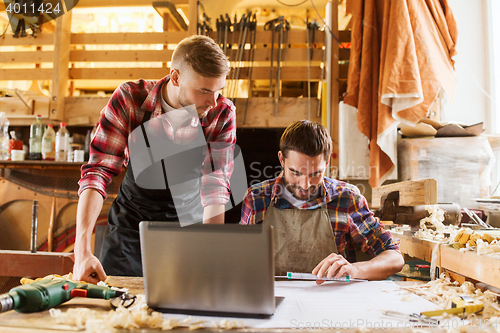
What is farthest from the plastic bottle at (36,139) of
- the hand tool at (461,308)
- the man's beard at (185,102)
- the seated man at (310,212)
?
the hand tool at (461,308)

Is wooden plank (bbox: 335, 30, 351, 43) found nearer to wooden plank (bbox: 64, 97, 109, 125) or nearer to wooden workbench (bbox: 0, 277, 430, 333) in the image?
wooden plank (bbox: 64, 97, 109, 125)

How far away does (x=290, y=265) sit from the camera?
155cm

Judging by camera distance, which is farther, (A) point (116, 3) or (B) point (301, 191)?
(A) point (116, 3)

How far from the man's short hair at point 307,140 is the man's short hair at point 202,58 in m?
0.39

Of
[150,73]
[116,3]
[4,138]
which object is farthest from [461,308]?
[4,138]

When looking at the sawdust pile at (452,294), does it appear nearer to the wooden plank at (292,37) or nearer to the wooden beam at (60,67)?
the wooden plank at (292,37)

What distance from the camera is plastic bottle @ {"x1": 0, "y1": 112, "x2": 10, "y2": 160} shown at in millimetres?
3084

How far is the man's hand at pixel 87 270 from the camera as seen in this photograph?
3.51ft

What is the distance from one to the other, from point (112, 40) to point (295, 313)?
2883 mm

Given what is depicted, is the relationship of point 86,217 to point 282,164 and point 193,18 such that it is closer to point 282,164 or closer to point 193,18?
point 282,164

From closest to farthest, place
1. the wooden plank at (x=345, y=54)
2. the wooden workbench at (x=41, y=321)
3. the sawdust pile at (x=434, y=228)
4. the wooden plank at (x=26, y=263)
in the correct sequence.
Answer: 1. the wooden workbench at (x=41, y=321)
2. the sawdust pile at (x=434, y=228)
3. the wooden plank at (x=26, y=263)
4. the wooden plank at (x=345, y=54)

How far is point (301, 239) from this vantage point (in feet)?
5.17

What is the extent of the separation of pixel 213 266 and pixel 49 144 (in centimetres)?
274

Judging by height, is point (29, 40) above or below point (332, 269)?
above
